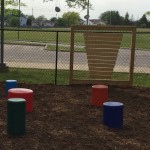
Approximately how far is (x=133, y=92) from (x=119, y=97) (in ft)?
2.59

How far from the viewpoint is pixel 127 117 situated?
775 cm

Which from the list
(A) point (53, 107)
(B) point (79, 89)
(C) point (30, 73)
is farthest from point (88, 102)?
(C) point (30, 73)

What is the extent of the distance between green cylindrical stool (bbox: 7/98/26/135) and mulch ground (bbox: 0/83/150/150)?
0.10m

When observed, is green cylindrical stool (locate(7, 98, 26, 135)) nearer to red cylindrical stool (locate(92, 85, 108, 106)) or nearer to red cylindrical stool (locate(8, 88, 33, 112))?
red cylindrical stool (locate(8, 88, 33, 112))

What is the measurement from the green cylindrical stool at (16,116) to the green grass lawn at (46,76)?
18.3ft

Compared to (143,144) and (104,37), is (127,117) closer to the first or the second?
(143,144)

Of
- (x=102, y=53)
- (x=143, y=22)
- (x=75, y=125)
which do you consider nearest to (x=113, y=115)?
(x=75, y=125)

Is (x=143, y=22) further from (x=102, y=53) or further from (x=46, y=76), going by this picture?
(x=102, y=53)

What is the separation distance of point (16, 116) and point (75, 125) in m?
1.20

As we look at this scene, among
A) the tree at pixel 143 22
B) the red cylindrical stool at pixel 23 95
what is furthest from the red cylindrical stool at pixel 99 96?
the tree at pixel 143 22

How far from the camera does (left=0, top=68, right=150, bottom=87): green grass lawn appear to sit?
39.8ft

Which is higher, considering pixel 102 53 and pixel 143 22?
pixel 143 22

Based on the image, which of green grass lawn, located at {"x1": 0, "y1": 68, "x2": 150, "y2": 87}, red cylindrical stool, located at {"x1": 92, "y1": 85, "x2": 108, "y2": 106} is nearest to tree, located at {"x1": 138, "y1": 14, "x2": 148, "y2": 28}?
green grass lawn, located at {"x1": 0, "y1": 68, "x2": 150, "y2": 87}

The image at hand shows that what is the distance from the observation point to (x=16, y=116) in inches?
244
